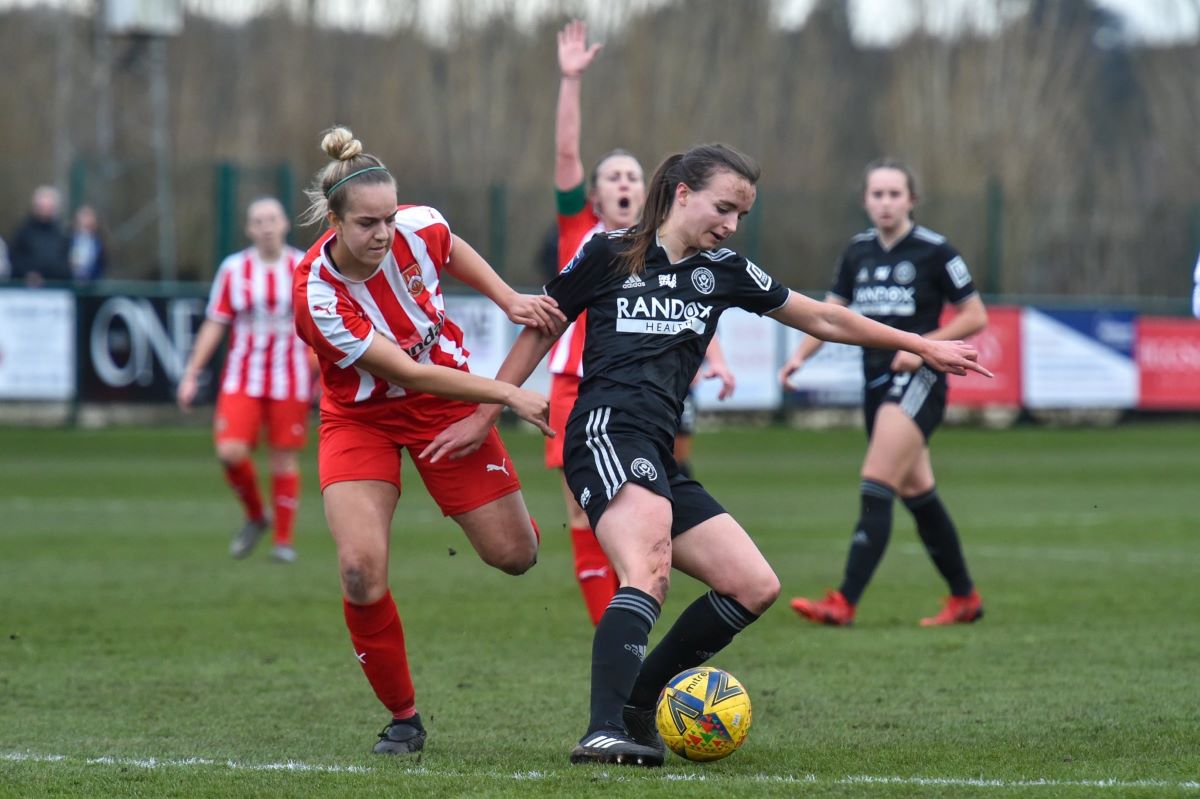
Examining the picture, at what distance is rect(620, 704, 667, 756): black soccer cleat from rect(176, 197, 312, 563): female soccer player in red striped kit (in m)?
6.02

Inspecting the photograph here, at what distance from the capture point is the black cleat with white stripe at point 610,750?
4.79 m

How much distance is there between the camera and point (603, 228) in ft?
23.6

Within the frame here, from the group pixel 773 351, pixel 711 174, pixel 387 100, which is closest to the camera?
pixel 711 174

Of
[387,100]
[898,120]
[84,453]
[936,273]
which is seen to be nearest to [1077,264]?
[898,120]

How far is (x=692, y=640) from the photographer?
5.20m

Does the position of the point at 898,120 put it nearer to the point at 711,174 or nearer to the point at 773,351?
the point at 773,351

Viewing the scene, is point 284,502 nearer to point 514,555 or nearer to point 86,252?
point 514,555

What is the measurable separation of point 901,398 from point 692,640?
3321 millimetres

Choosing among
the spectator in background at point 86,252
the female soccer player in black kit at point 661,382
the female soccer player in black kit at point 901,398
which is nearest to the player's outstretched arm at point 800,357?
the female soccer player in black kit at point 901,398

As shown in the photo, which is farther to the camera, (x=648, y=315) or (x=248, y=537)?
(x=248, y=537)

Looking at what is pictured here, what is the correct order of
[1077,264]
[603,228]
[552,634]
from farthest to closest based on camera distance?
[1077,264]
[552,634]
[603,228]

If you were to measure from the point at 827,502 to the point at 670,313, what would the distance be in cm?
969

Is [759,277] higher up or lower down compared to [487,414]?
higher up

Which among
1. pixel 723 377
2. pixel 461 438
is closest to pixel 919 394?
pixel 723 377
